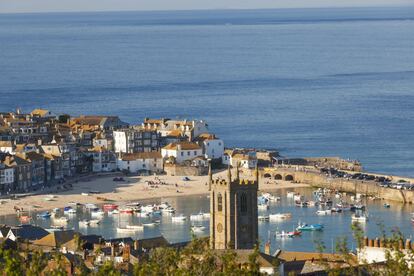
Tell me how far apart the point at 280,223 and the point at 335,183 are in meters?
10.7

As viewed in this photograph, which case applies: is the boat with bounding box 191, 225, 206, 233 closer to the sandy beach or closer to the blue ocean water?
the sandy beach

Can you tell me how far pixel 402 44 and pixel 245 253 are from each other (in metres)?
166

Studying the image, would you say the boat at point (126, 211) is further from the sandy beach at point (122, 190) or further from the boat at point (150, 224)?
the boat at point (150, 224)

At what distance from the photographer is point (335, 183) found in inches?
2613

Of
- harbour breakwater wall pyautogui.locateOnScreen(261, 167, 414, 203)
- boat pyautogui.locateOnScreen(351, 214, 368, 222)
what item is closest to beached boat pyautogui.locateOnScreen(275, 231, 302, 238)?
boat pyautogui.locateOnScreen(351, 214, 368, 222)

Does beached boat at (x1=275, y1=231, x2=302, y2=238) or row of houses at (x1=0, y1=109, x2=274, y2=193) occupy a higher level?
row of houses at (x1=0, y1=109, x2=274, y2=193)

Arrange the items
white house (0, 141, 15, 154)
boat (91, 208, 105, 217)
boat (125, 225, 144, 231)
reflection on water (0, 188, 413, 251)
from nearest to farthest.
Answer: reflection on water (0, 188, 413, 251) → boat (125, 225, 144, 231) → boat (91, 208, 105, 217) → white house (0, 141, 15, 154)

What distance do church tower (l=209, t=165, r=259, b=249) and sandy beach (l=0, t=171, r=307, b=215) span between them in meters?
19.5

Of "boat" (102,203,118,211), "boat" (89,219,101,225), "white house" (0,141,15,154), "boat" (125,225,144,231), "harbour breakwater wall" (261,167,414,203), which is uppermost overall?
"white house" (0,141,15,154)

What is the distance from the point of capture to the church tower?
131 feet

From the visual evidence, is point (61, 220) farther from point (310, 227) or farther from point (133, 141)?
point (133, 141)

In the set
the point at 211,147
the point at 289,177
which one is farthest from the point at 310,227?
the point at 211,147

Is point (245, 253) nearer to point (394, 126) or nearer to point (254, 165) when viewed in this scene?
point (254, 165)

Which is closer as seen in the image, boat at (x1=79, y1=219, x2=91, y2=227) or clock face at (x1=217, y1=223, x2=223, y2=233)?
clock face at (x1=217, y1=223, x2=223, y2=233)
